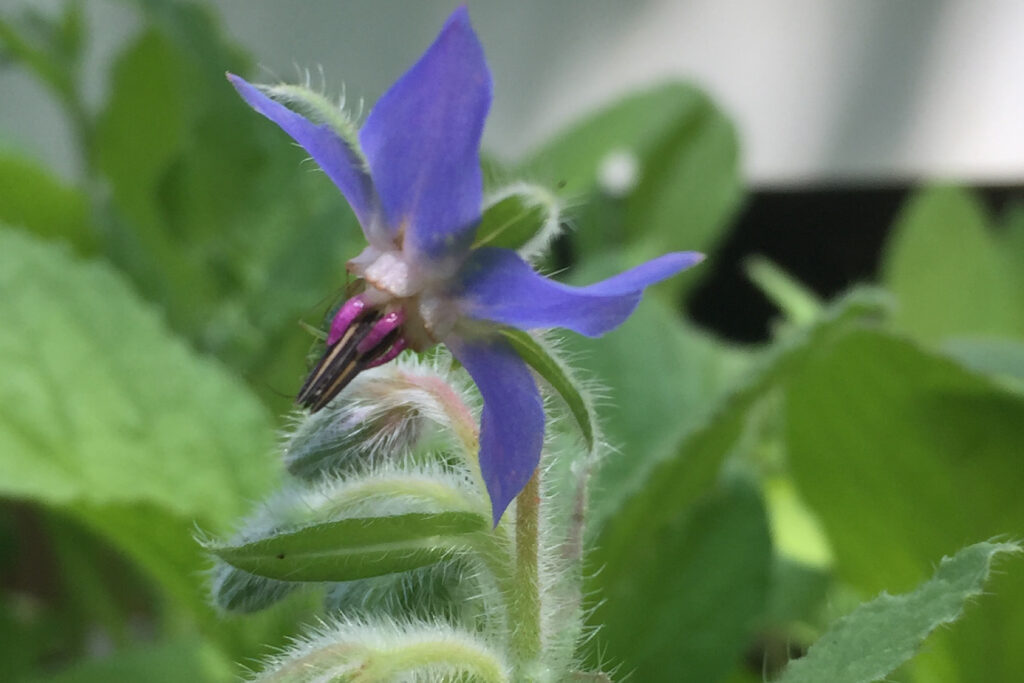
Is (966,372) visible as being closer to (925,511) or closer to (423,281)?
(925,511)

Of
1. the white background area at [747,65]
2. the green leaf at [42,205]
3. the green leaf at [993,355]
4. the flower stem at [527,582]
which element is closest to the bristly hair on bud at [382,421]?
the flower stem at [527,582]

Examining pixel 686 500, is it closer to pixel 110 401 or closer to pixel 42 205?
pixel 110 401

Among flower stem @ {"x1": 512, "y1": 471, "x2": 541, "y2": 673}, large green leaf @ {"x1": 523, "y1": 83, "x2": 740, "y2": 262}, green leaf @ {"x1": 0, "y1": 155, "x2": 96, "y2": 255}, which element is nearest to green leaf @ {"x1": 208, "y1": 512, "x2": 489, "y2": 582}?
flower stem @ {"x1": 512, "y1": 471, "x2": 541, "y2": 673}

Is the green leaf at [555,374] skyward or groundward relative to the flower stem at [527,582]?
skyward

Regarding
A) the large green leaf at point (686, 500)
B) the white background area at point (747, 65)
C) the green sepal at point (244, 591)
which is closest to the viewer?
the green sepal at point (244, 591)

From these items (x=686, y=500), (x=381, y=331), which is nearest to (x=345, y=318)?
(x=381, y=331)

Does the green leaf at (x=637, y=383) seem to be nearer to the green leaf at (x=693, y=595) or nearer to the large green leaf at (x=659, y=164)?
the green leaf at (x=693, y=595)
